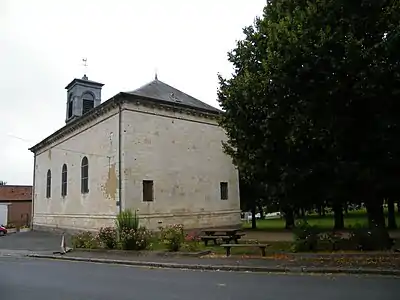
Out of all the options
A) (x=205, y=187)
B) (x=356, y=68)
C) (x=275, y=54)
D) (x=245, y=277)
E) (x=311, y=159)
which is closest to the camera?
(x=245, y=277)

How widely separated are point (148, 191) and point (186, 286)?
17107 millimetres

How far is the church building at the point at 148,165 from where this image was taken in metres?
25.4

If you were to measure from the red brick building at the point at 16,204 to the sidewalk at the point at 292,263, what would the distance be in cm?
4329

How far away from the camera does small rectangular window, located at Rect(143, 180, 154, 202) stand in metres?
25.7

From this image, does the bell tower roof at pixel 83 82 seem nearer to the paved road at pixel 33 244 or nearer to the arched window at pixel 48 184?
the arched window at pixel 48 184

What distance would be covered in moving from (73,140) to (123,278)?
78.1ft

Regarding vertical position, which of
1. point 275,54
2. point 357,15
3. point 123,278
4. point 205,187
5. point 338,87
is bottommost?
point 123,278

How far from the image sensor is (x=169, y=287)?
8.98m

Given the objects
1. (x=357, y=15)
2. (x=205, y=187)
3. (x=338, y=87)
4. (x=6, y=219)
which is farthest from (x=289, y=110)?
(x=6, y=219)

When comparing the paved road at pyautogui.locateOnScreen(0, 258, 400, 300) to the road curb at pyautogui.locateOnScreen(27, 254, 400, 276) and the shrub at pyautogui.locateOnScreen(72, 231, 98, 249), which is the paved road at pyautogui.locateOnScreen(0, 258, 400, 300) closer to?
the road curb at pyautogui.locateOnScreen(27, 254, 400, 276)

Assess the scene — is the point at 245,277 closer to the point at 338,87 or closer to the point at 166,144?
the point at 338,87

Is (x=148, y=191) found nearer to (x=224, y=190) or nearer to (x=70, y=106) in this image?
(x=224, y=190)

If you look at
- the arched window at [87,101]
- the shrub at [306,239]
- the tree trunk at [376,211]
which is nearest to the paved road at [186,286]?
the shrub at [306,239]

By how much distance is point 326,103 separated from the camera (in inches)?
Result: 471
